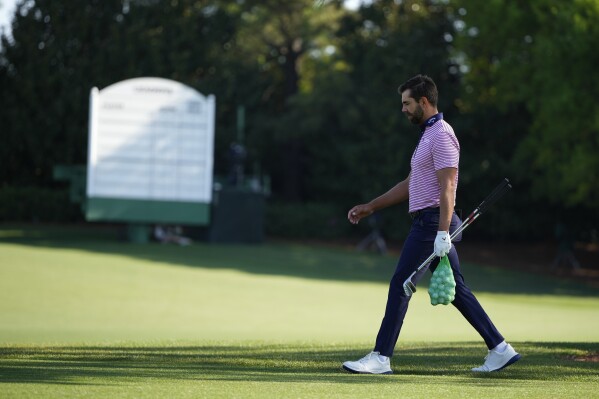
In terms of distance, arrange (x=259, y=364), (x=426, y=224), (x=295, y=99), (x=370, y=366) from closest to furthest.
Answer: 1. (x=370, y=366)
2. (x=426, y=224)
3. (x=259, y=364)
4. (x=295, y=99)

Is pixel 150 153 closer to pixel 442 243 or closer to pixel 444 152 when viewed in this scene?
pixel 444 152

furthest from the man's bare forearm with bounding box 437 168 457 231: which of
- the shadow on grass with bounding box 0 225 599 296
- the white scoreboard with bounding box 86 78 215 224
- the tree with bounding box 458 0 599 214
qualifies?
the white scoreboard with bounding box 86 78 215 224

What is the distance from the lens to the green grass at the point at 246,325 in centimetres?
709

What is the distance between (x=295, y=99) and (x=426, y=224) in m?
29.8

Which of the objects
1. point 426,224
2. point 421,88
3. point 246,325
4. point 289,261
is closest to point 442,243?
point 426,224

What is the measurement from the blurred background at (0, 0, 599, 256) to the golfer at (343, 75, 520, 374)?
24.5 meters

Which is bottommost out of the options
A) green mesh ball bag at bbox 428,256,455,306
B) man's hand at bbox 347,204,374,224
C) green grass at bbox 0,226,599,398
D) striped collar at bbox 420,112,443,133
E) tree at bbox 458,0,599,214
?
green grass at bbox 0,226,599,398

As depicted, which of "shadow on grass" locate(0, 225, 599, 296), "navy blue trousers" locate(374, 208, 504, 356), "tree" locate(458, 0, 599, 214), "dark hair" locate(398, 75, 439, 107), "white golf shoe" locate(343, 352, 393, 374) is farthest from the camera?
"tree" locate(458, 0, 599, 214)

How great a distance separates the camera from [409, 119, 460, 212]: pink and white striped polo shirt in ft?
25.9

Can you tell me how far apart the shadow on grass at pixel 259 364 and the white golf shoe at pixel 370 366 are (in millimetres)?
89

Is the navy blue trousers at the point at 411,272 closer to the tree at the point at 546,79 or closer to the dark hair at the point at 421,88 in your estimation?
the dark hair at the point at 421,88

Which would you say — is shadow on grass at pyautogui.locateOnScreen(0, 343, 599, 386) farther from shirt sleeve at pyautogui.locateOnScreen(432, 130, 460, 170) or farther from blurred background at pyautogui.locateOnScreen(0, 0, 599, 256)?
blurred background at pyautogui.locateOnScreen(0, 0, 599, 256)

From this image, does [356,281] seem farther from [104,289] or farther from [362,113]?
[362,113]

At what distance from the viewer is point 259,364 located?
332 inches
